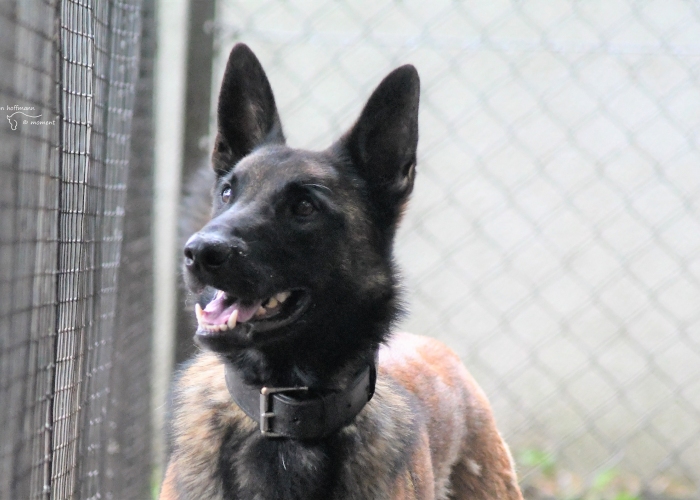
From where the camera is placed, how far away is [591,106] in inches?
142

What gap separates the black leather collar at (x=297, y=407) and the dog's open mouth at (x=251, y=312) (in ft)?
0.60

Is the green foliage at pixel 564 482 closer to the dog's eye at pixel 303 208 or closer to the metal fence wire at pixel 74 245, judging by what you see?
the metal fence wire at pixel 74 245

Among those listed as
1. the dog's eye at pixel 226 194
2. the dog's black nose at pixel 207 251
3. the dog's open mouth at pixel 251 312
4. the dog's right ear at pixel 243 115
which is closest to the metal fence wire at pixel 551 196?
the dog's right ear at pixel 243 115

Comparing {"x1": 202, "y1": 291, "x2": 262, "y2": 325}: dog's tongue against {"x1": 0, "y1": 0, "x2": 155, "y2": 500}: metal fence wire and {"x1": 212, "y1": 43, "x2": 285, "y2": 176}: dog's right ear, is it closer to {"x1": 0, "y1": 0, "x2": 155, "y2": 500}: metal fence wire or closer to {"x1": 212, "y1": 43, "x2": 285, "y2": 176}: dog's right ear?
{"x1": 0, "y1": 0, "x2": 155, "y2": 500}: metal fence wire

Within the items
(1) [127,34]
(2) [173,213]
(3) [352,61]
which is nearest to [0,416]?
(1) [127,34]

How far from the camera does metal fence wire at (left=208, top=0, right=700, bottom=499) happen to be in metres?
3.55

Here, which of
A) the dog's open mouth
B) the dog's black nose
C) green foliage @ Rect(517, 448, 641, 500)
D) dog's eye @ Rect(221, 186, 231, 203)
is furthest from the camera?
green foliage @ Rect(517, 448, 641, 500)

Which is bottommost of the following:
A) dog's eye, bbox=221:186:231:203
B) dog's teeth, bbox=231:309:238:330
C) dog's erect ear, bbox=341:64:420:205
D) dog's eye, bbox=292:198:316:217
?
dog's teeth, bbox=231:309:238:330

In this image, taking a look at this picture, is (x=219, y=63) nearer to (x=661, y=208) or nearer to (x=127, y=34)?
(x=127, y=34)

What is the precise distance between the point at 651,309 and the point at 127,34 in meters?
2.65

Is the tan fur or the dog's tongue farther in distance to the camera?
the tan fur

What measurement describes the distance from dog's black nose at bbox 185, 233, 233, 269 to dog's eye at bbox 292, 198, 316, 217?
276 mm

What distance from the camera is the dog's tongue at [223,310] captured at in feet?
6.03

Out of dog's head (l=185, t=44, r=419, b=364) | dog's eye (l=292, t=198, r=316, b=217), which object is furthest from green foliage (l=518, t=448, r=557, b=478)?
dog's eye (l=292, t=198, r=316, b=217)
